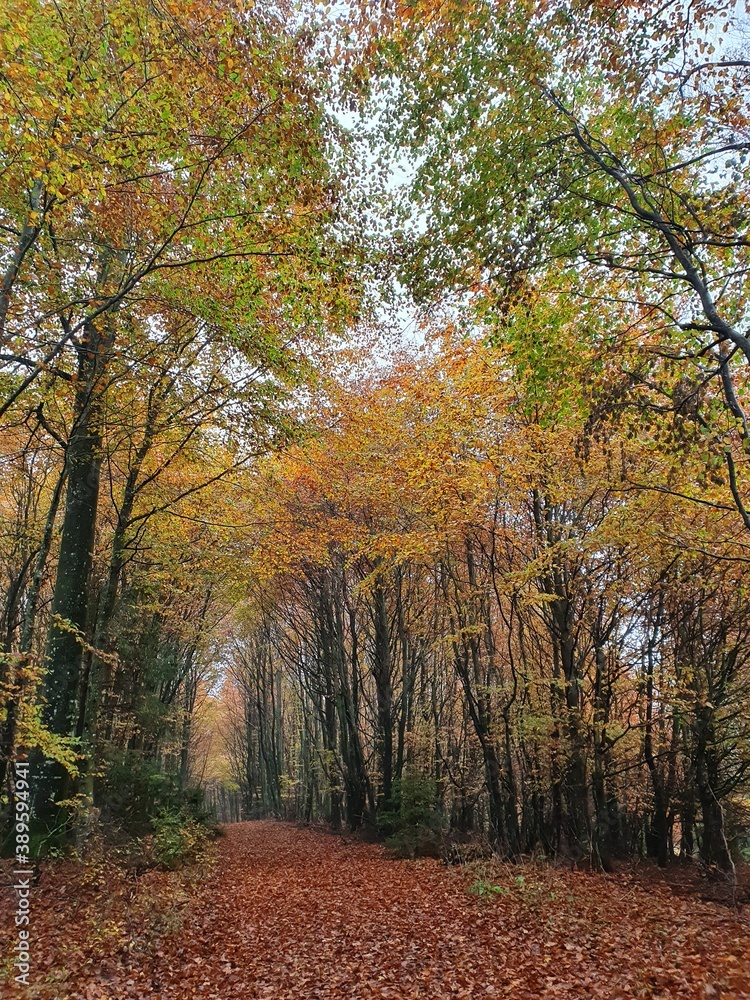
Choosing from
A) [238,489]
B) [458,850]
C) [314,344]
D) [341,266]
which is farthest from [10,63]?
[458,850]

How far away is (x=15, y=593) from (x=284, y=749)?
31051mm

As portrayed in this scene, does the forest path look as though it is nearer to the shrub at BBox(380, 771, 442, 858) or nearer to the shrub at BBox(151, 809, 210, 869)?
the shrub at BBox(151, 809, 210, 869)

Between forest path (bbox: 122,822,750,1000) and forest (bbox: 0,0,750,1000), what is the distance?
75 mm

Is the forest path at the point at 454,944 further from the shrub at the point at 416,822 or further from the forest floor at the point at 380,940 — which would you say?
the shrub at the point at 416,822

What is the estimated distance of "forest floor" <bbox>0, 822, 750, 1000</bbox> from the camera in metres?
5.64

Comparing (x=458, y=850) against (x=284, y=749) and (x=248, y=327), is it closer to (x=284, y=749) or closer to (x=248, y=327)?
(x=248, y=327)

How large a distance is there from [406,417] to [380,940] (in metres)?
10.4

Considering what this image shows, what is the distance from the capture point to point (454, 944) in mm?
7027

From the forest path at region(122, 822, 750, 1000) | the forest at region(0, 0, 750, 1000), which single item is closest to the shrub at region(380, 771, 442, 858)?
the forest at region(0, 0, 750, 1000)

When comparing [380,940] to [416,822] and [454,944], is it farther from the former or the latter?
[416,822]

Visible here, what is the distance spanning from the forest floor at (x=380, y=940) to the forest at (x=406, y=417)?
71 mm

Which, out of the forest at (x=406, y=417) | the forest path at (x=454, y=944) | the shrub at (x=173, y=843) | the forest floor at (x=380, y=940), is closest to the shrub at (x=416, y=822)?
the forest at (x=406, y=417)

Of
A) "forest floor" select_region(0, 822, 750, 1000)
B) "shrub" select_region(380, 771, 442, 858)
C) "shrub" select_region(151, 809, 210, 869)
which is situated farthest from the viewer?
"shrub" select_region(380, 771, 442, 858)

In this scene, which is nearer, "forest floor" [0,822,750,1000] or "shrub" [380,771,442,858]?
"forest floor" [0,822,750,1000]
